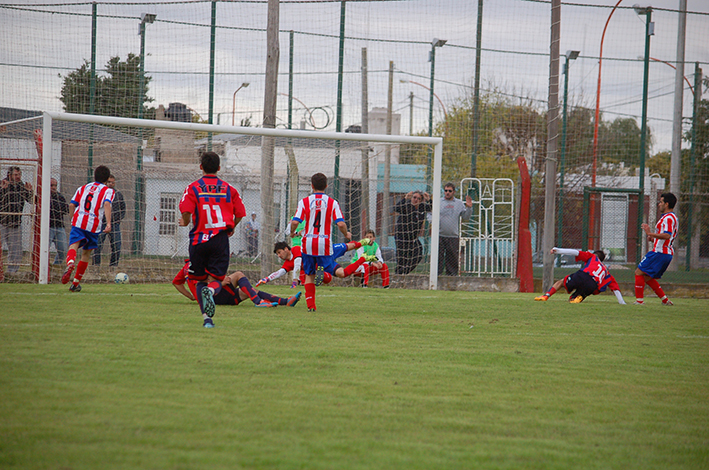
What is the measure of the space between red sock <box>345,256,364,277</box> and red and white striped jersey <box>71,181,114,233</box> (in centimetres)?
438

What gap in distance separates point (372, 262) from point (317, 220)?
4685mm

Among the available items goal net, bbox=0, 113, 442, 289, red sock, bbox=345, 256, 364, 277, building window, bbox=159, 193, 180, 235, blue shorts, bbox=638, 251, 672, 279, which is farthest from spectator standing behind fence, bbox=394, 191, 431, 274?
building window, bbox=159, 193, 180, 235

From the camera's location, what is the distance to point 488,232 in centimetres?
1389

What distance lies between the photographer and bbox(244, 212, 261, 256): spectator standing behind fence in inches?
503

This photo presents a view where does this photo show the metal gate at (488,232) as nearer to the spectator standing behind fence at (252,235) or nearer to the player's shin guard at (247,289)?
the spectator standing behind fence at (252,235)

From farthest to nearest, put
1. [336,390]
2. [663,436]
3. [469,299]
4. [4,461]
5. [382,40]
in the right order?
[382,40] → [469,299] → [336,390] → [663,436] → [4,461]

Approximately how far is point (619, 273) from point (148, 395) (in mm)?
13929

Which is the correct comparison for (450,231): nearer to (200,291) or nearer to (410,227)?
(410,227)

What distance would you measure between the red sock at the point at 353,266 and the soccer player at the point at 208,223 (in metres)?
5.64

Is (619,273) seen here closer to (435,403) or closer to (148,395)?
(435,403)

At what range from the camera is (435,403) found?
11.9 feet

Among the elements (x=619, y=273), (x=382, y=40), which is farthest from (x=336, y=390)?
(x=619, y=273)

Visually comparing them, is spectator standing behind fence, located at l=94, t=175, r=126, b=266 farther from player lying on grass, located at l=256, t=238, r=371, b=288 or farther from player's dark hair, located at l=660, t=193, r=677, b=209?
player's dark hair, located at l=660, t=193, r=677, b=209

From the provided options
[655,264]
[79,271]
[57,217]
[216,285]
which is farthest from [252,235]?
[655,264]
